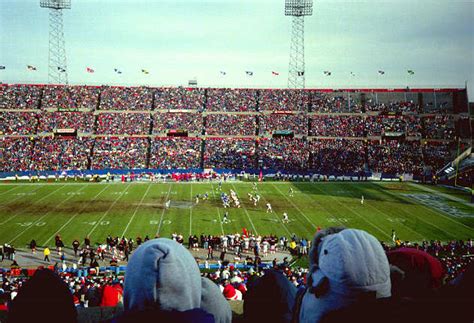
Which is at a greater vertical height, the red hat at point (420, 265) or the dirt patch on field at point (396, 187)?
the red hat at point (420, 265)

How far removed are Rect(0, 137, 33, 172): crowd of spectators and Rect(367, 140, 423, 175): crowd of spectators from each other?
38.9 meters

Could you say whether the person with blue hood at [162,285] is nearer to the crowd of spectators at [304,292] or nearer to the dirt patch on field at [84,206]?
the crowd of spectators at [304,292]

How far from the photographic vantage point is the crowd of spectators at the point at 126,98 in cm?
5950

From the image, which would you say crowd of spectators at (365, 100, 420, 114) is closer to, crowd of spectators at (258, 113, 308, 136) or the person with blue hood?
crowd of spectators at (258, 113, 308, 136)

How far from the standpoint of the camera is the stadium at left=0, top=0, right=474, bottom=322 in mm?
1937

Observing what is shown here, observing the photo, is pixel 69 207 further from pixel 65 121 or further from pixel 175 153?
pixel 65 121

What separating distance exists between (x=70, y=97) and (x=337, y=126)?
122 ft

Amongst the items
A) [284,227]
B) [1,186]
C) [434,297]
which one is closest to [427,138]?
[284,227]

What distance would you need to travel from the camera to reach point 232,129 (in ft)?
188

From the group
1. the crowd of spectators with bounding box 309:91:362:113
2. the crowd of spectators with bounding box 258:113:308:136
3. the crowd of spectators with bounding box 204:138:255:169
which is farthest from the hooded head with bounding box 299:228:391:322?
the crowd of spectators with bounding box 309:91:362:113

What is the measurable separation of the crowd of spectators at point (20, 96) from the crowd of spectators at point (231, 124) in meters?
23.6

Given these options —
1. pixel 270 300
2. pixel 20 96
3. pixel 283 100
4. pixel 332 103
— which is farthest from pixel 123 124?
pixel 270 300

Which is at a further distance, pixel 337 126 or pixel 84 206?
pixel 337 126

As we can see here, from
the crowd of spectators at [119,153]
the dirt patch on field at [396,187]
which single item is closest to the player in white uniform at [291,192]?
the dirt patch on field at [396,187]
